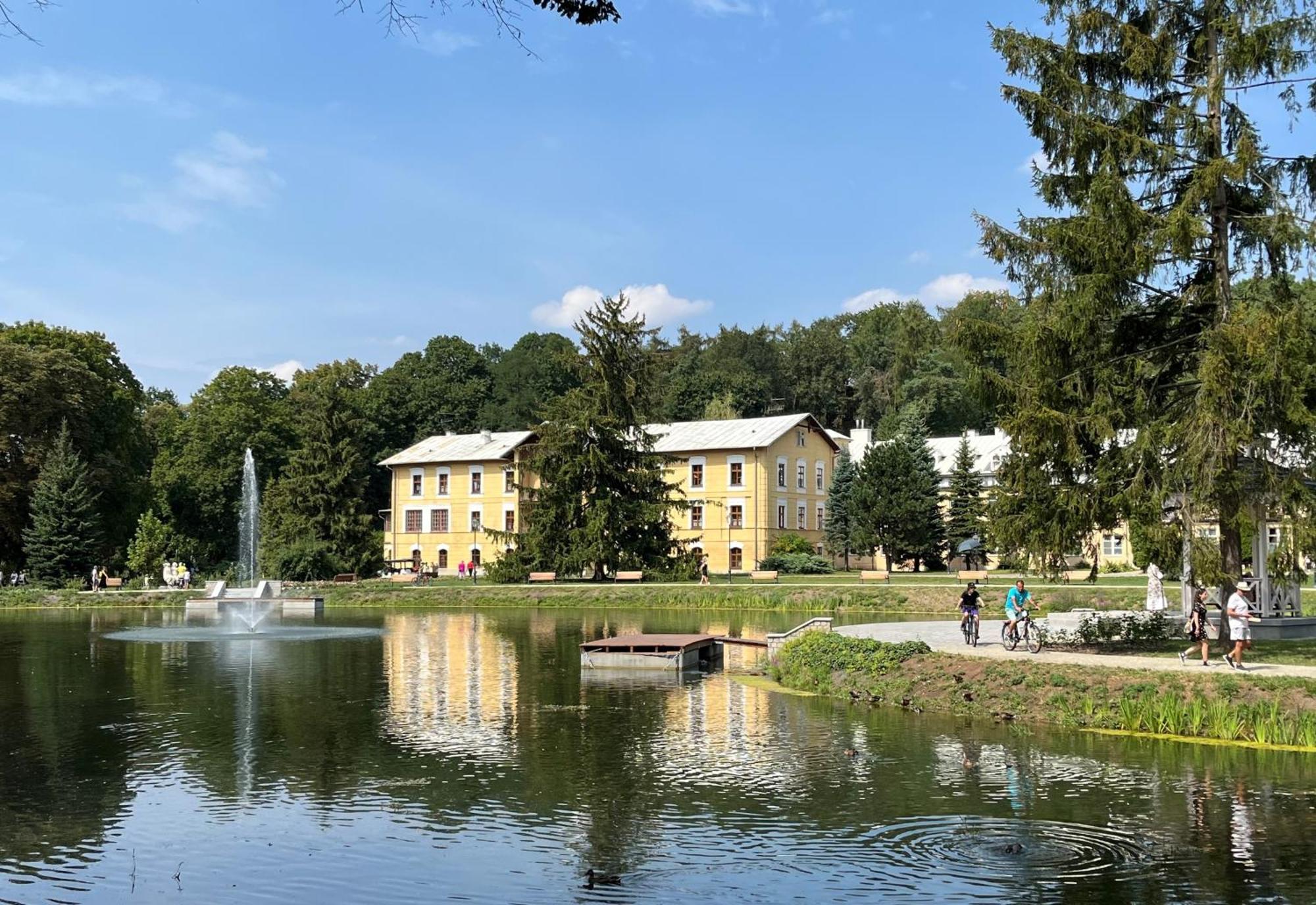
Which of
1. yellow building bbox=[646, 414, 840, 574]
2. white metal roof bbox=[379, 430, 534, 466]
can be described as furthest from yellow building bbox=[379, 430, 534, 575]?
yellow building bbox=[646, 414, 840, 574]

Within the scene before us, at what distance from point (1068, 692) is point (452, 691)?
444 inches

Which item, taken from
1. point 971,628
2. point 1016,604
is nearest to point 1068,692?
point 1016,604

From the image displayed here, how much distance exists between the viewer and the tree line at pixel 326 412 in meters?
60.5

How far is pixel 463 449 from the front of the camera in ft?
257

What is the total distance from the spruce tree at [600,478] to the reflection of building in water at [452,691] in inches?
713

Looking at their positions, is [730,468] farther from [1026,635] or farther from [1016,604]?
[1026,635]

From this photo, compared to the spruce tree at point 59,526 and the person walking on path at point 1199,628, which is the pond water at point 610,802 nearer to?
the person walking on path at point 1199,628

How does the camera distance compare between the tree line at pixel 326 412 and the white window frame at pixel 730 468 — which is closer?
the tree line at pixel 326 412

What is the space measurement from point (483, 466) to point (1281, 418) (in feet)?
195

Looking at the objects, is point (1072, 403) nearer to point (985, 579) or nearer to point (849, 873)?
point (849, 873)

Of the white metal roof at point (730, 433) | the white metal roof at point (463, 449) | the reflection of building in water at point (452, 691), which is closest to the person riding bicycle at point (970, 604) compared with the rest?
the reflection of building in water at point (452, 691)

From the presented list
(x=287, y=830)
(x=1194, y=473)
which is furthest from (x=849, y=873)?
(x=1194, y=473)

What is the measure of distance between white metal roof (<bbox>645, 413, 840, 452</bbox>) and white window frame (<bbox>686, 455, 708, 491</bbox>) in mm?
644

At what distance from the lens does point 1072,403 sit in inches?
890
